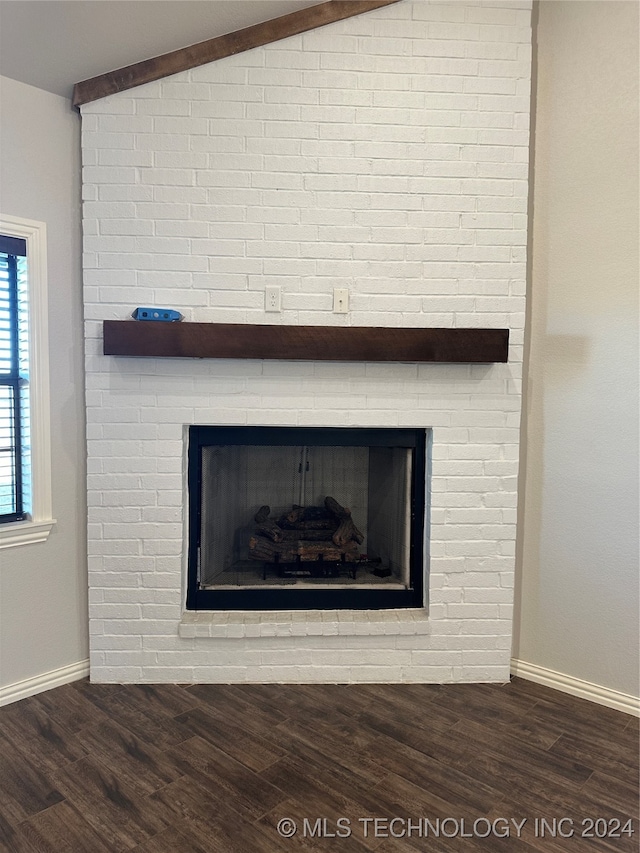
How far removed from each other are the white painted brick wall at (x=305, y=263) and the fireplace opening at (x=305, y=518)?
108mm

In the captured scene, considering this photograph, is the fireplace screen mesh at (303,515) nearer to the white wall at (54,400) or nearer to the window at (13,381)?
the white wall at (54,400)

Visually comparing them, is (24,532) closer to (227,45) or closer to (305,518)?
(305,518)

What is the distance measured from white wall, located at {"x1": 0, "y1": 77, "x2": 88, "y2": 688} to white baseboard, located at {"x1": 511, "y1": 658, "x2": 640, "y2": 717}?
6.25 ft

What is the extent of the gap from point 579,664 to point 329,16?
2.76 meters

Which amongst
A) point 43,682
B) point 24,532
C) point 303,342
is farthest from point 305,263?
point 43,682

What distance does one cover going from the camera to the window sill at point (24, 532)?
2.25 meters

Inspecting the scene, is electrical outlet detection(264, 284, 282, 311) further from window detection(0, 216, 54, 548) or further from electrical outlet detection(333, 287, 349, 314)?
window detection(0, 216, 54, 548)

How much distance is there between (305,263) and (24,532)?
1.54 meters

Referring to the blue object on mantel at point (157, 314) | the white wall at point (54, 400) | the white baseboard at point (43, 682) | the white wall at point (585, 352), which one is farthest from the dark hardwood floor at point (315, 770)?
the blue object on mantel at point (157, 314)

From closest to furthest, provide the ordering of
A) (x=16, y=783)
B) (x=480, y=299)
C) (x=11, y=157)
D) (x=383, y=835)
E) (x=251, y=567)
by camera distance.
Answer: (x=383, y=835)
(x=16, y=783)
(x=11, y=157)
(x=480, y=299)
(x=251, y=567)

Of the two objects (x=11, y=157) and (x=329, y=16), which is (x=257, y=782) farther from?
(x=329, y=16)

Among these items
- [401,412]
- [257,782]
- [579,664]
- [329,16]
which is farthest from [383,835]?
[329,16]

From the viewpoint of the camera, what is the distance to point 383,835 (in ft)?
5.32

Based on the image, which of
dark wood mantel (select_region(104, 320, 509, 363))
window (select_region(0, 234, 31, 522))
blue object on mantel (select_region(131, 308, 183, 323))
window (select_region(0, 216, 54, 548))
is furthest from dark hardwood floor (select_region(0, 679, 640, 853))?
blue object on mantel (select_region(131, 308, 183, 323))
